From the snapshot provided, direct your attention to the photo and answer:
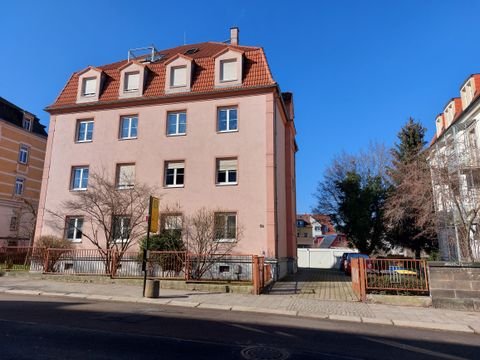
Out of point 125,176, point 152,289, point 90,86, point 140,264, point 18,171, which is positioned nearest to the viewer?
point 152,289

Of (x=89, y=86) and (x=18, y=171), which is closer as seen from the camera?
(x=89, y=86)

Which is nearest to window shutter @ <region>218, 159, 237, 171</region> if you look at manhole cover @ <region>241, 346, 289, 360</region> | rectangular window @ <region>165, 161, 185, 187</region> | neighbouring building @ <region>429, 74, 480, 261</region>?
rectangular window @ <region>165, 161, 185, 187</region>

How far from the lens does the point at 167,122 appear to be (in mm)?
22984

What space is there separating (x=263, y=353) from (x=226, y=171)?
1553cm

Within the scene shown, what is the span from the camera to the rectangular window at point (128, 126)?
23547 millimetres

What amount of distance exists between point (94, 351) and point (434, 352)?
6.12 m

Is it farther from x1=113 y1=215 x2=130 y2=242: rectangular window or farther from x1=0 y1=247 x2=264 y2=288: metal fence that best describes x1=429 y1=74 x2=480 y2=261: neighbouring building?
x1=113 y1=215 x2=130 y2=242: rectangular window

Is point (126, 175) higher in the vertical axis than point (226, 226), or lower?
higher

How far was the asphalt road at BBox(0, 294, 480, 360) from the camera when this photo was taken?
609cm

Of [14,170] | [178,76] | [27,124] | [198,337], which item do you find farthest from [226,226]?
[27,124]

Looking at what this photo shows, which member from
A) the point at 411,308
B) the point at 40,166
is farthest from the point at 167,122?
the point at 40,166

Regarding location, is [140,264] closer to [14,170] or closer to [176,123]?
[176,123]

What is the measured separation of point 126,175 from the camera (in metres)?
22.8

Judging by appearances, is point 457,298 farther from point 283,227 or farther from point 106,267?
point 106,267
